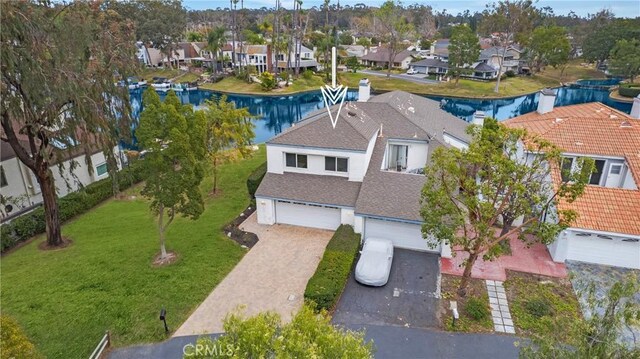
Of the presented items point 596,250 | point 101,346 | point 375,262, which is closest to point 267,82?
point 375,262

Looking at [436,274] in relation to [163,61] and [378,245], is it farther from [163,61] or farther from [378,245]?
[163,61]

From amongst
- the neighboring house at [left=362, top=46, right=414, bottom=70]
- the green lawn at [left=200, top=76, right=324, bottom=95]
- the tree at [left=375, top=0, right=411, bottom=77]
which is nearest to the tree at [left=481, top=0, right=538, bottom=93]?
the tree at [left=375, top=0, right=411, bottom=77]

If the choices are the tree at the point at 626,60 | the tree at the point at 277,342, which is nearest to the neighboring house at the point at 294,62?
the tree at the point at 626,60

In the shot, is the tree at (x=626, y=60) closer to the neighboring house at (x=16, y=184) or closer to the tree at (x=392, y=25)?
the tree at (x=392, y=25)

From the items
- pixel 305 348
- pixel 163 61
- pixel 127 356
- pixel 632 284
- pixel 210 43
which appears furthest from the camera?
pixel 163 61

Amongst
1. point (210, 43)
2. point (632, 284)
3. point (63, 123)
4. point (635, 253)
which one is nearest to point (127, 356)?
point (63, 123)

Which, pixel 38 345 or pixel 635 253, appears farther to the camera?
pixel 635 253
